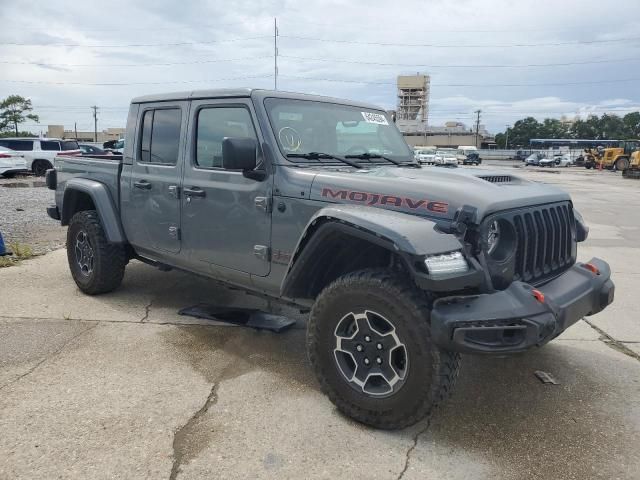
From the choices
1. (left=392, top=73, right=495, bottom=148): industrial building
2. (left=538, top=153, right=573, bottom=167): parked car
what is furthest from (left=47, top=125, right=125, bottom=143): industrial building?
(left=538, top=153, right=573, bottom=167): parked car

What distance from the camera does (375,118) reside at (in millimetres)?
4305

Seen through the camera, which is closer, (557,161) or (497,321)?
(497,321)

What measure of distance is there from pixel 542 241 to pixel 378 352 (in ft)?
3.95

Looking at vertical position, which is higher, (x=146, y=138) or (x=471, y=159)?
(x=146, y=138)

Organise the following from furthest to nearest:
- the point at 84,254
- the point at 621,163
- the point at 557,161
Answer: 1. the point at 557,161
2. the point at 621,163
3. the point at 84,254

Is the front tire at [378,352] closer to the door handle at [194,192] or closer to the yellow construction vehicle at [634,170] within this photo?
the door handle at [194,192]

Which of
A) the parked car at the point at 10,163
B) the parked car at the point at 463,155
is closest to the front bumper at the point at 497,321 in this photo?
the parked car at the point at 10,163

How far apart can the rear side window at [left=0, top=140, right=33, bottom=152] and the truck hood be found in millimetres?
22051

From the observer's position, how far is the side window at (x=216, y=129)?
366 centimetres

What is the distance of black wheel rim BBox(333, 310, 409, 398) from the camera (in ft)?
9.17

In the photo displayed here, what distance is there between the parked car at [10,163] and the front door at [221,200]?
62.9 ft

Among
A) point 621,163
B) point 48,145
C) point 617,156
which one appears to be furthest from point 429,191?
point 617,156

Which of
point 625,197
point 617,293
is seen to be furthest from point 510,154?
point 617,293

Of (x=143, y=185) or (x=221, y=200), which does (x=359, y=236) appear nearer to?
(x=221, y=200)
